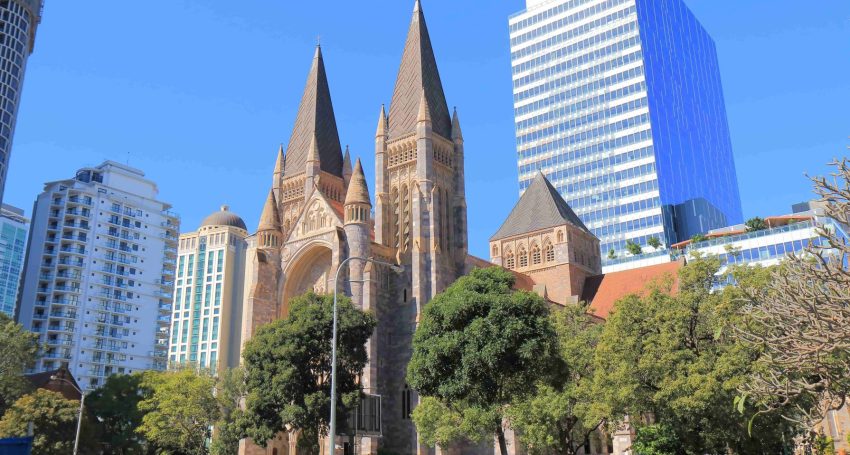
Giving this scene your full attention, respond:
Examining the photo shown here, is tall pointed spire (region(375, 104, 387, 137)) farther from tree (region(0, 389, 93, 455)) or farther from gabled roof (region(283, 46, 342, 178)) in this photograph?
tree (region(0, 389, 93, 455))

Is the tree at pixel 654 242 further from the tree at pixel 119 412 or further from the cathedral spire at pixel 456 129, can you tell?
the tree at pixel 119 412

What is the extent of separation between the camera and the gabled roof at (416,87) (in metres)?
60.1

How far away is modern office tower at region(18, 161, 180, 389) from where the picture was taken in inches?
3349

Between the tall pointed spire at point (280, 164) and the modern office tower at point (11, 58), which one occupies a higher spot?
the modern office tower at point (11, 58)

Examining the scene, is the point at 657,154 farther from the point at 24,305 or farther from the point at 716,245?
the point at 24,305

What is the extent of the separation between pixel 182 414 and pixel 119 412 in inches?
346

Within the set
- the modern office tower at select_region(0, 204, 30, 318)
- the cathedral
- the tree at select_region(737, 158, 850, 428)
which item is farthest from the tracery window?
the modern office tower at select_region(0, 204, 30, 318)

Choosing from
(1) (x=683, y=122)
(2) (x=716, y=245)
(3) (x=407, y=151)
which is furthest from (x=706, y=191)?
(3) (x=407, y=151)

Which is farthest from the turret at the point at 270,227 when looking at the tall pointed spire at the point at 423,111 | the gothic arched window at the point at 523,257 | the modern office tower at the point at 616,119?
the modern office tower at the point at 616,119

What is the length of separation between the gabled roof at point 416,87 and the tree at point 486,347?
2932 cm

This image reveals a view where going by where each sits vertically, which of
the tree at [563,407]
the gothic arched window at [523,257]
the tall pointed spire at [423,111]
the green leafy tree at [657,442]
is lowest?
the green leafy tree at [657,442]

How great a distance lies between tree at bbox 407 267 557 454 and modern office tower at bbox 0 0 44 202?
195 feet

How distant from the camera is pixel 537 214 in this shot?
6500 centimetres

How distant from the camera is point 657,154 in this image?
8781 centimetres
